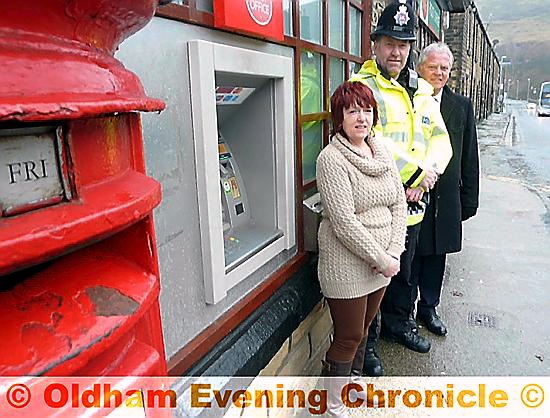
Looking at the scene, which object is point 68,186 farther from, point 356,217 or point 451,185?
point 451,185

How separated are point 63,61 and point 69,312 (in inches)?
13.3

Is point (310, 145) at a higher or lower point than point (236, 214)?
higher

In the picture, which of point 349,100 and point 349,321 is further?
point 349,321

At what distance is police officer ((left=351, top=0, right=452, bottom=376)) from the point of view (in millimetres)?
2506

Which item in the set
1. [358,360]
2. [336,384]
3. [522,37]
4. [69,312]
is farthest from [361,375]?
[522,37]

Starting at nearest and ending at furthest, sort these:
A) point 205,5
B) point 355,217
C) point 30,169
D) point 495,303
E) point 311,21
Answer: point 30,169, point 205,5, point 355,217, point 311,21, point 495,303

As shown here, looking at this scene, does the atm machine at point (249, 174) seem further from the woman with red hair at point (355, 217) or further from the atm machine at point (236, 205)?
the woman with red hair at point (355, 217)

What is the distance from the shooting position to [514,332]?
3350 mm

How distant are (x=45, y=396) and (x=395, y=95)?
2266 millimetres

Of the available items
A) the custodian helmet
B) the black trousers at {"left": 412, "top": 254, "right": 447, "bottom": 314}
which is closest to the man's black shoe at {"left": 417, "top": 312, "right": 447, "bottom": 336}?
the black trousers at {"left": 412, "top": 254, "right": 447, "bottom": 314}

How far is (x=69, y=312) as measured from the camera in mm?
676

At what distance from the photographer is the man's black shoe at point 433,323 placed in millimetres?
3305

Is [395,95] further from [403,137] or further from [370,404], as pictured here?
[370,404]

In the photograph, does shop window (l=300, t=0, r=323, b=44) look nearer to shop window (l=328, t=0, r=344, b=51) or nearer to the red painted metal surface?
shop window (l=328, t=0, r=344, b=51)
